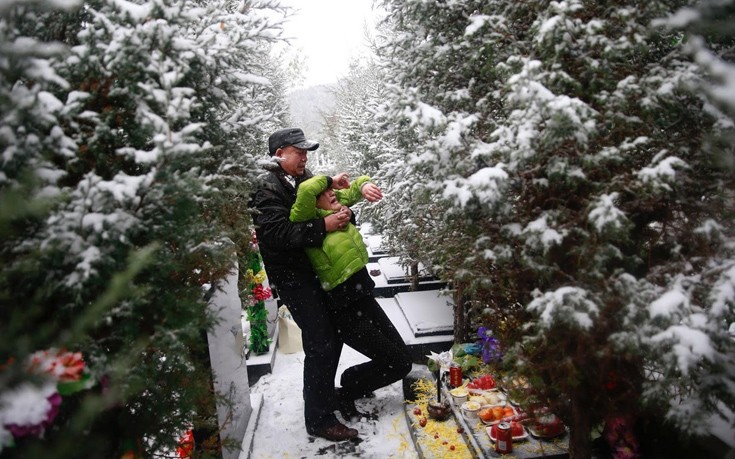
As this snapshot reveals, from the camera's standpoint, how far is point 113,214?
1816 mm

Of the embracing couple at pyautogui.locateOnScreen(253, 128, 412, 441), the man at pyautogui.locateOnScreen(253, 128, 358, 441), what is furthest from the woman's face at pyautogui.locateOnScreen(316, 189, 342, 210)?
the man at pyautogui.locateOnScreen(253, 128, 358, 441)

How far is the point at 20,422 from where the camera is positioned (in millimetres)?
1445

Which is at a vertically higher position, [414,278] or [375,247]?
[375,247]

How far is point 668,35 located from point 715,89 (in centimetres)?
73

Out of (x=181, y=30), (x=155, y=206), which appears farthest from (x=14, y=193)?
(x=181, y=30)

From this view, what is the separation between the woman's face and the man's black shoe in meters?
1.89

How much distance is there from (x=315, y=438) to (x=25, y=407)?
10.1 ft

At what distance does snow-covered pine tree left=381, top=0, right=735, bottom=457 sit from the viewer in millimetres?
2004

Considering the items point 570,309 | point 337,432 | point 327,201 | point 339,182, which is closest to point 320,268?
point 327,201

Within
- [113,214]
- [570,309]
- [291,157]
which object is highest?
[291,157]

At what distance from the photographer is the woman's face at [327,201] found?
13.4 feet

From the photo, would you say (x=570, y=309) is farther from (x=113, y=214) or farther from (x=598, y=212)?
(x=113, y=214)

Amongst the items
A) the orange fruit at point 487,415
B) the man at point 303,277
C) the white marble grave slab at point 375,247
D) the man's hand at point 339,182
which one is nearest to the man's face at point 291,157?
the man at point 303,277

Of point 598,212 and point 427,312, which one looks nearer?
point 598,212
